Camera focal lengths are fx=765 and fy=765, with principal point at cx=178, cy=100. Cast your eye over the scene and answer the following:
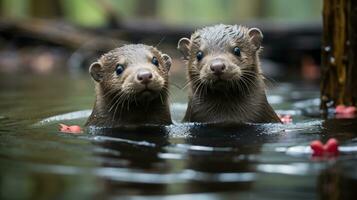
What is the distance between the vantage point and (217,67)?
6.49 metres

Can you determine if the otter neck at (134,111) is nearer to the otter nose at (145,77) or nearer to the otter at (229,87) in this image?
the otter at (229,87)

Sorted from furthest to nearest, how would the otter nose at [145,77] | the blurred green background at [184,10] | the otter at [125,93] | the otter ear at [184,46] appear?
1. the blurred green background at [184,10]
2. the otter ear at [184,46]
3. the otter at [125,93]
4. the otter nose at [145,77]

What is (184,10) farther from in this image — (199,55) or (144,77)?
(144,77)

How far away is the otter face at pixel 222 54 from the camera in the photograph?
6590 millimetres

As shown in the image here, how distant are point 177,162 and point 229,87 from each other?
7.15ft

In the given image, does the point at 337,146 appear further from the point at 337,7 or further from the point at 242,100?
the point at 337,7

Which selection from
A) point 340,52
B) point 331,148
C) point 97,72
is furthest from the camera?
point 340,52

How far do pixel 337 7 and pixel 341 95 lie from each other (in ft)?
3.00

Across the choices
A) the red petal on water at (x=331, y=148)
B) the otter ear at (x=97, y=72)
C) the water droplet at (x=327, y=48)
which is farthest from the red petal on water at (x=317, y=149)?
the water droplet at (x=327, y=48)

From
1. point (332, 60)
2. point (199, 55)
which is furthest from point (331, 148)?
point (332, 60)

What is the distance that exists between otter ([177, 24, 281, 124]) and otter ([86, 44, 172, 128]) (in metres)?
0.30

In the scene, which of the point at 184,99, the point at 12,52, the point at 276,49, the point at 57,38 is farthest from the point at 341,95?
the point at 12,52

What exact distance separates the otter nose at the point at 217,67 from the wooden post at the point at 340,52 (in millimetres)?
1793

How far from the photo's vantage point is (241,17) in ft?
68.3
